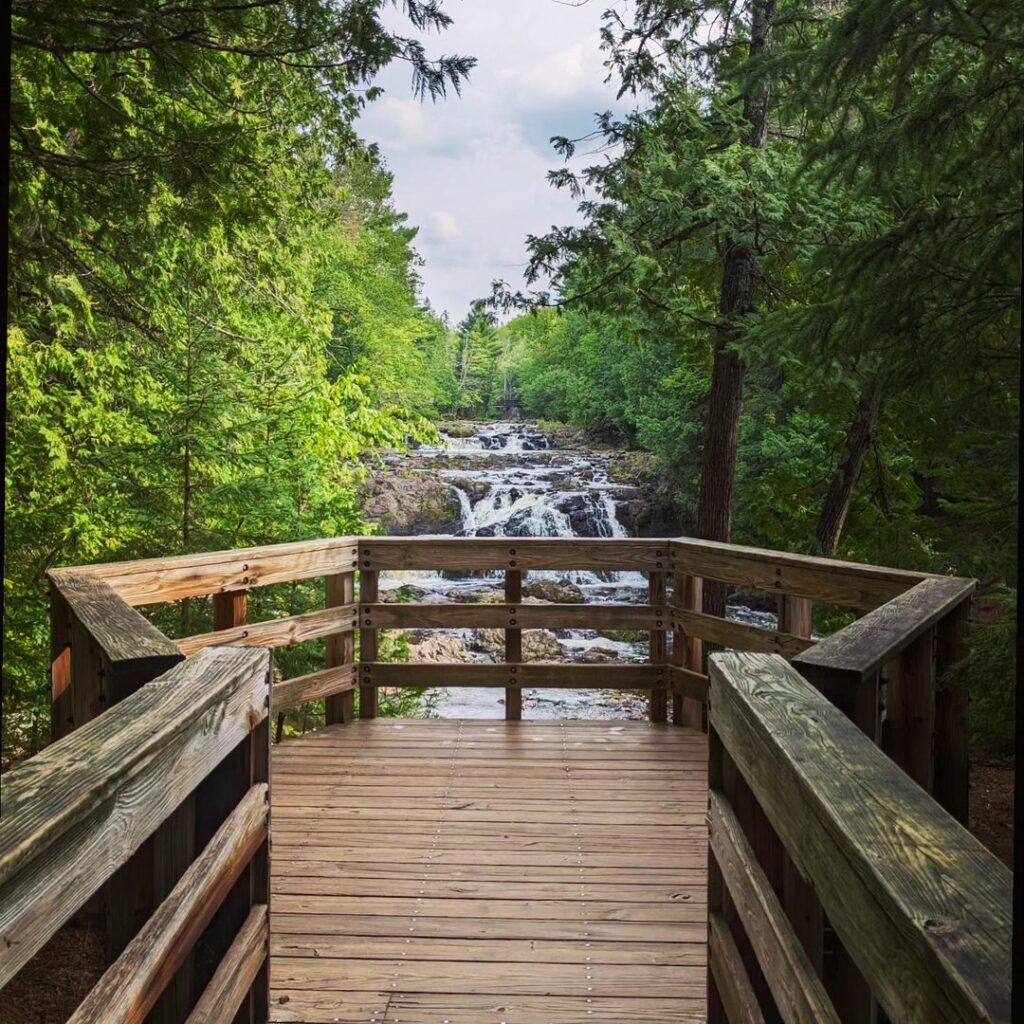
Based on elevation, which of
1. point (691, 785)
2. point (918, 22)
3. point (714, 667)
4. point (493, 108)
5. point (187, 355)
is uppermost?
point (918, 22)

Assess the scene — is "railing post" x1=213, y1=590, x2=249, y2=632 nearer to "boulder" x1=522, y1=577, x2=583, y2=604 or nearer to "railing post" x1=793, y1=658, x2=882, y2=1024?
"railing post" x1=793, y1=658, x2=882, y2=1024

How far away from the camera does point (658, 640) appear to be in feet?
19.2

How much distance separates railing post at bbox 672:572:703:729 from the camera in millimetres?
5668

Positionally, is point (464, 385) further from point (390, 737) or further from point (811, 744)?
point (811, 744)

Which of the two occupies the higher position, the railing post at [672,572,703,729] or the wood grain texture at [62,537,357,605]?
the wood grain texture at [62,537,357,605]

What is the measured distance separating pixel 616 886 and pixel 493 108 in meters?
2.90

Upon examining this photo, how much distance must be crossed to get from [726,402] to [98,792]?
803 cm

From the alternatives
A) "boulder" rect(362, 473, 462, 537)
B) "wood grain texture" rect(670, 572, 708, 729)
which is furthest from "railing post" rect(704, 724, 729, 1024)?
"boulder" rect(362, 473, 462, 537)

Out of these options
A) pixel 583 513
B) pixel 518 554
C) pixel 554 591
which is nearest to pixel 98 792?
pixel 518 554

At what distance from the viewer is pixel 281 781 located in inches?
185

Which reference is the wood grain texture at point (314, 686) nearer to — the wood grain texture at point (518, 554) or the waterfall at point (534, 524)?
the wood grain texture at point (518, 554)

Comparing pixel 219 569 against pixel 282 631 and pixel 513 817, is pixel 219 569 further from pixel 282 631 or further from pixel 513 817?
pixel 513 817

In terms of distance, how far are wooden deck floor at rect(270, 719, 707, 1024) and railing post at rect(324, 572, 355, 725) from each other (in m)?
0.22

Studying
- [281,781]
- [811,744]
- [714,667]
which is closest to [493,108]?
[714,667]
